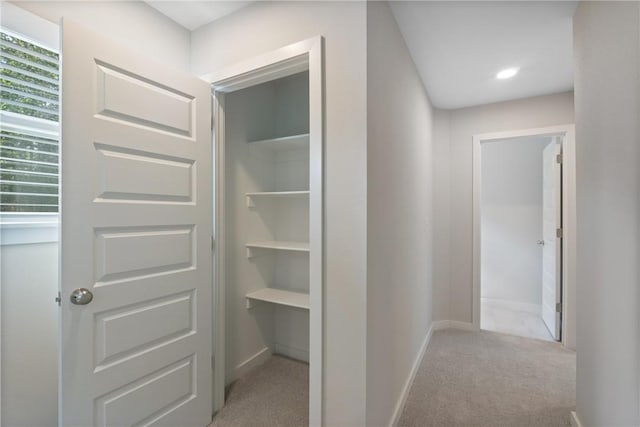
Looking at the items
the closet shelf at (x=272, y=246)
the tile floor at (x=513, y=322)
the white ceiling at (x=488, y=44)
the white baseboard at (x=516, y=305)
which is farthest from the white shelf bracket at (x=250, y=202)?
the white baseboard at (x=516, y=305)

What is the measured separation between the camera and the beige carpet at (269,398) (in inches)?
68.8

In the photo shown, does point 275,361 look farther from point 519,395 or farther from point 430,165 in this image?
point 430,165

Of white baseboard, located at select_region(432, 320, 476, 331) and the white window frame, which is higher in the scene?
the white window frame

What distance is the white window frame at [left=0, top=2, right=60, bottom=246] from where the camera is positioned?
3.98ft

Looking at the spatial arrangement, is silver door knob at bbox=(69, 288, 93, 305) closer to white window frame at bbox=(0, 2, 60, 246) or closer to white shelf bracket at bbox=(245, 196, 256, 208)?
white window frame at bbox=(0, 2, 60, 246)

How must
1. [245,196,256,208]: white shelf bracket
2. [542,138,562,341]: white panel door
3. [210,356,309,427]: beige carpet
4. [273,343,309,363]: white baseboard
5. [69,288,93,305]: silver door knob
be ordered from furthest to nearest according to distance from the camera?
[542,138,562,341]: white panel door
[273,343,309,363]: white baseboard
[245,196,256,208]: white shelf bracket
[210,356,309,427]: beige carpet
[69,288,93,305]: silver door knob

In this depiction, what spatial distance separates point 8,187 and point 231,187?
1.15 meters

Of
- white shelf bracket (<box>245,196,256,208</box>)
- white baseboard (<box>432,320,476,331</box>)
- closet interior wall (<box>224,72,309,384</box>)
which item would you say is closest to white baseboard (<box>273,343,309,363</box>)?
closet interior wall (<box>224,72,309,384</box>)

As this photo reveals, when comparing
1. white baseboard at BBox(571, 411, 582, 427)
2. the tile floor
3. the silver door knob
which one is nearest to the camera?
the silver door knob

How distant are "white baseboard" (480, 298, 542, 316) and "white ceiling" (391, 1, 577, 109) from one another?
106 inches

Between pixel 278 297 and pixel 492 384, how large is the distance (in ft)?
5.74

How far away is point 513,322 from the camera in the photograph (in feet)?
11.1

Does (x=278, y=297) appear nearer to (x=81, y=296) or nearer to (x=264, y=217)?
(x=264, y=217)

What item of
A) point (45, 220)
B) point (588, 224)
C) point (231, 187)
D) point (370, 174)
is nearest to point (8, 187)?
point (45, 220)
